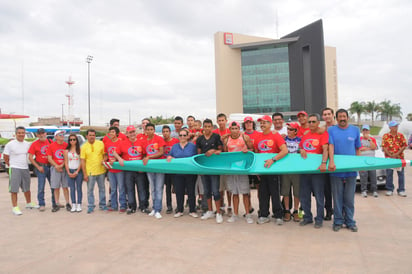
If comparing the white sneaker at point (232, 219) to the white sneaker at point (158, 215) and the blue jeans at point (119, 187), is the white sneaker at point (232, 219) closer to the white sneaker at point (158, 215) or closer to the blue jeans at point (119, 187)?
the white sneaker at point (158, 215)

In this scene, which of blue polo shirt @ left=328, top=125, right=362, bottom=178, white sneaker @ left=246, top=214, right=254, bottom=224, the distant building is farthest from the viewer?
the distant building

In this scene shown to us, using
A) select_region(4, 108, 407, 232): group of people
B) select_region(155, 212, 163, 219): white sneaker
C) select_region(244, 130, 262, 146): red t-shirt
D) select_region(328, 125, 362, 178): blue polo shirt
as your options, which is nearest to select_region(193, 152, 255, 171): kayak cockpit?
select_region(4, 108, 407, 232): group of people

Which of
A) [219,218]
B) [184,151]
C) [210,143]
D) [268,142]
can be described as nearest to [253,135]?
[268,142]

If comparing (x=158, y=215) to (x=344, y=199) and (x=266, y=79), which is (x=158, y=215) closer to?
(x=344, y=199)

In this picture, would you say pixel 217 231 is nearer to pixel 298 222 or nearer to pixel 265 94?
pixel 298 222

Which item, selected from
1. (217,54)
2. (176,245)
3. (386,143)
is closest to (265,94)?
(217,54)

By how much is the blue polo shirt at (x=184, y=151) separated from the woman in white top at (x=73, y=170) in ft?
6.83

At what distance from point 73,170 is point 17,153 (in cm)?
125

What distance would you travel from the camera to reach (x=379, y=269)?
10.6 feet

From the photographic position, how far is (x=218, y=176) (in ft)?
17.8

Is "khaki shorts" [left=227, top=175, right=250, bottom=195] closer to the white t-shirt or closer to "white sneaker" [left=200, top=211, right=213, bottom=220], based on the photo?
"white sneaker" [left=200, top=211, right=213, bottom=220]

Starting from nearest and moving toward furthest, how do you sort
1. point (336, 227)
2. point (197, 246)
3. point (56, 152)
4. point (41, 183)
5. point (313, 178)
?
point (197, 246) < point (336, 227) < point (313, 178) < point (56, 152) < point (41, 183)

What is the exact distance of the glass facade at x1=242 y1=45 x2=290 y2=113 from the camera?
61156mm

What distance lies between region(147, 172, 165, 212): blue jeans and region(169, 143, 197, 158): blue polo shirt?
468mm
